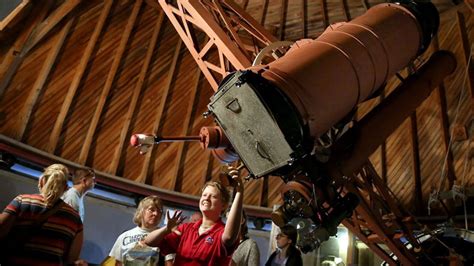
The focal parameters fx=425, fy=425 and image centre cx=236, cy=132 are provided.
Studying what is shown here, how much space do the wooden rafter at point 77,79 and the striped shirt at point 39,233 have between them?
515cm

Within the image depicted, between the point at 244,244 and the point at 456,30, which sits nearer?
the point at 244,244

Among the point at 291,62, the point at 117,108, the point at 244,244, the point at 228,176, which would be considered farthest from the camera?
the point at 117,108

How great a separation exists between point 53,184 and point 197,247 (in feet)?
3.99

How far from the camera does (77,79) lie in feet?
26.6

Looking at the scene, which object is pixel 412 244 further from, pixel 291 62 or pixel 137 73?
pixel 137 73

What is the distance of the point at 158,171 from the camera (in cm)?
924

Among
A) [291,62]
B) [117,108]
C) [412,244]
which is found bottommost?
[412,244]

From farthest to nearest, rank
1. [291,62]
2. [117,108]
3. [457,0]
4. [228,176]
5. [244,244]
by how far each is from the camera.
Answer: [117,108] < [457,0] < [244,244] < [228,176] < [291,62]

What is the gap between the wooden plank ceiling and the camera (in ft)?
25.1

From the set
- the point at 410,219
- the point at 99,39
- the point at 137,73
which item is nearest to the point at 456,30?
the point at 410,219

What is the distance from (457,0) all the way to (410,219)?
16.8ft

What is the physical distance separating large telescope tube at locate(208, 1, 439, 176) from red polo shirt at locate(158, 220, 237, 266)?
0.61 metres

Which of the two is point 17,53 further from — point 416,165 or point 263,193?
point 416,165

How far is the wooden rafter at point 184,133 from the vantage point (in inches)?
366
